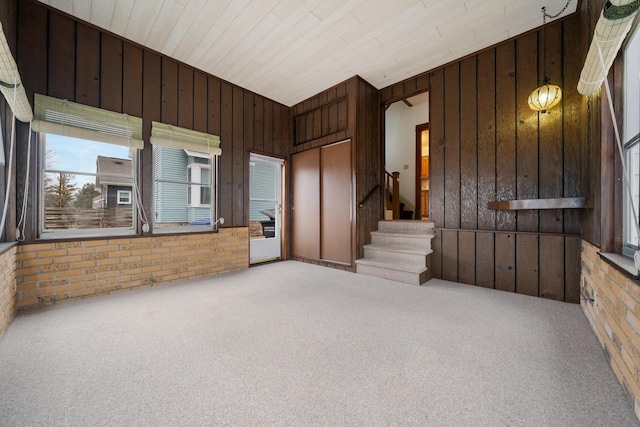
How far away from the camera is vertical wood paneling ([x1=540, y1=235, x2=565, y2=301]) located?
2.62m

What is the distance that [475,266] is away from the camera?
125 inches

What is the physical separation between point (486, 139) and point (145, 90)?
438 cm

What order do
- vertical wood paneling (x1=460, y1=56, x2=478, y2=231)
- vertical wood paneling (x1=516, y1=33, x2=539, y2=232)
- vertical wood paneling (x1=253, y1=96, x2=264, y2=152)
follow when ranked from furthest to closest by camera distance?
vertical wood paneling (x1=253, y1=96, x2=264, y2=152) < vertical wood paneling (x1=460, y1=56, x2=478, y2=231) < vertical wood paneling (x1=516, y1=33, x2=539, y2=232)

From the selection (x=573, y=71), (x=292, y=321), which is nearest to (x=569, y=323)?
(x=292, y=321)

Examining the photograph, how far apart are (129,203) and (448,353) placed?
3659 millimetres

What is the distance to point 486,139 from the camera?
3166 mm

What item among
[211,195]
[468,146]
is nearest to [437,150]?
[468,146]

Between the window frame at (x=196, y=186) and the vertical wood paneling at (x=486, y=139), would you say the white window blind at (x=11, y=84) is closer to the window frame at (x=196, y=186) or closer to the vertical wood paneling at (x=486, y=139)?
the window frame at (x=196, y=186)

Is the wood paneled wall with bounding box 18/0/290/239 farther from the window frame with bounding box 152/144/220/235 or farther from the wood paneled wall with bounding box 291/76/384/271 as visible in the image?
the wood paneled wall with bounding box 291/76/384/271

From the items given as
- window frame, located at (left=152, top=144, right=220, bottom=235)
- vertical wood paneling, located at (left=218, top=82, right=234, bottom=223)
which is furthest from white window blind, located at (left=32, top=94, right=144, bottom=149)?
vertical wood paneling, located at (left=218, top=82, right=234, bottom=223)

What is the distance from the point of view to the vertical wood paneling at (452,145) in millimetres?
3393

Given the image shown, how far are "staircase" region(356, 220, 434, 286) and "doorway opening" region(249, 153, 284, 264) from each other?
178cm

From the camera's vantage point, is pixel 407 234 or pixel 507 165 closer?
pixel 507 165

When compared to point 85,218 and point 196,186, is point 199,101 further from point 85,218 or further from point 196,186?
point 85,218
